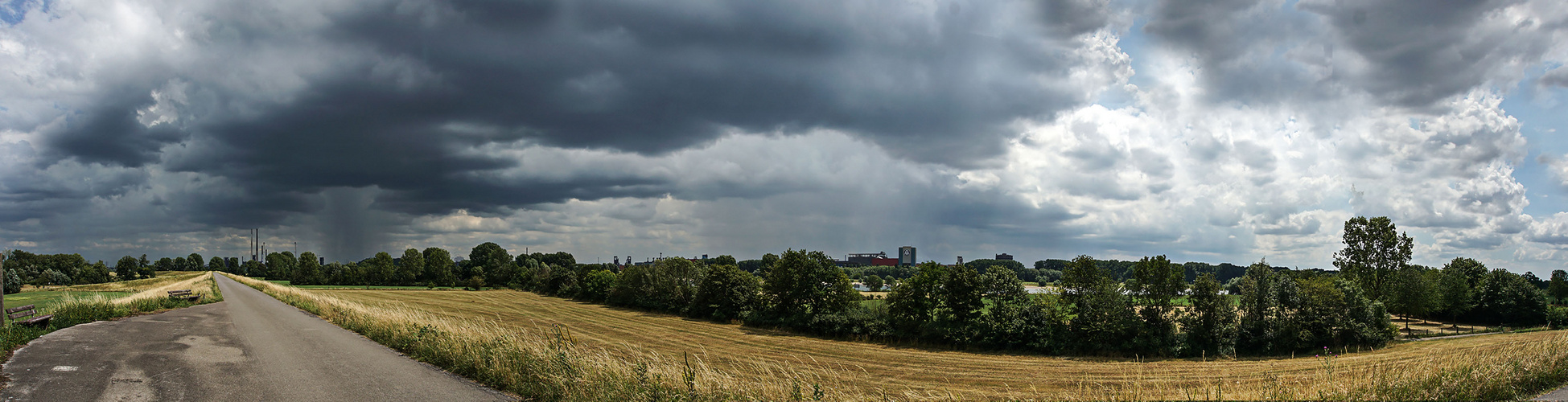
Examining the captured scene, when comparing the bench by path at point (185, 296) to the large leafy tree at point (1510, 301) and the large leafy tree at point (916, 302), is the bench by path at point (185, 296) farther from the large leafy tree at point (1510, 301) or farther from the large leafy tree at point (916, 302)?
the large leafy tree at point (1510, 301)

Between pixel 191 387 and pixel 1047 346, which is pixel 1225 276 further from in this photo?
pixel 191 387

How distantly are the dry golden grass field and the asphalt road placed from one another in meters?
2.93

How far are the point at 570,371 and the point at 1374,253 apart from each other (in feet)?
277

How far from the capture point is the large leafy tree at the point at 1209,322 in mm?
40125

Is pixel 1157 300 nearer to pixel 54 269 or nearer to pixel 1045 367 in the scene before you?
pixel 1045 367

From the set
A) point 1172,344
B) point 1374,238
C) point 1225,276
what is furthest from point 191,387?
point 1225,276

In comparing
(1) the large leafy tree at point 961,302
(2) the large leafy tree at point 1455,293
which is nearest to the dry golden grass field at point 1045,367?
(1) the large leafy tree at point 961,302

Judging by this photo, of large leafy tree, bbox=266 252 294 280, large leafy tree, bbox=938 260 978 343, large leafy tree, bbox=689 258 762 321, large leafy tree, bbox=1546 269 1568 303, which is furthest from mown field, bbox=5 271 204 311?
large leafy tree, bbox=1546 269 1568 303

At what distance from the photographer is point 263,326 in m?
21.5

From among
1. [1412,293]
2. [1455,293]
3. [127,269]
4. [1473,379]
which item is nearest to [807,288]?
[1473,379]

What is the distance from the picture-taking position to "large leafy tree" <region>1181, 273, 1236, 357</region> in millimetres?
40125

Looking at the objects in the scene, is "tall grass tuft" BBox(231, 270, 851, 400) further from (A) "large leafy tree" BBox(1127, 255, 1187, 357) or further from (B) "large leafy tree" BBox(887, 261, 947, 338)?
(A) "large leafy tree" BBox(1127, 255, 1187, 357)

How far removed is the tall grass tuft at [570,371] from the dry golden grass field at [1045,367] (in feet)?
1.65

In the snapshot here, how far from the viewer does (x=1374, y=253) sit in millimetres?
64562
